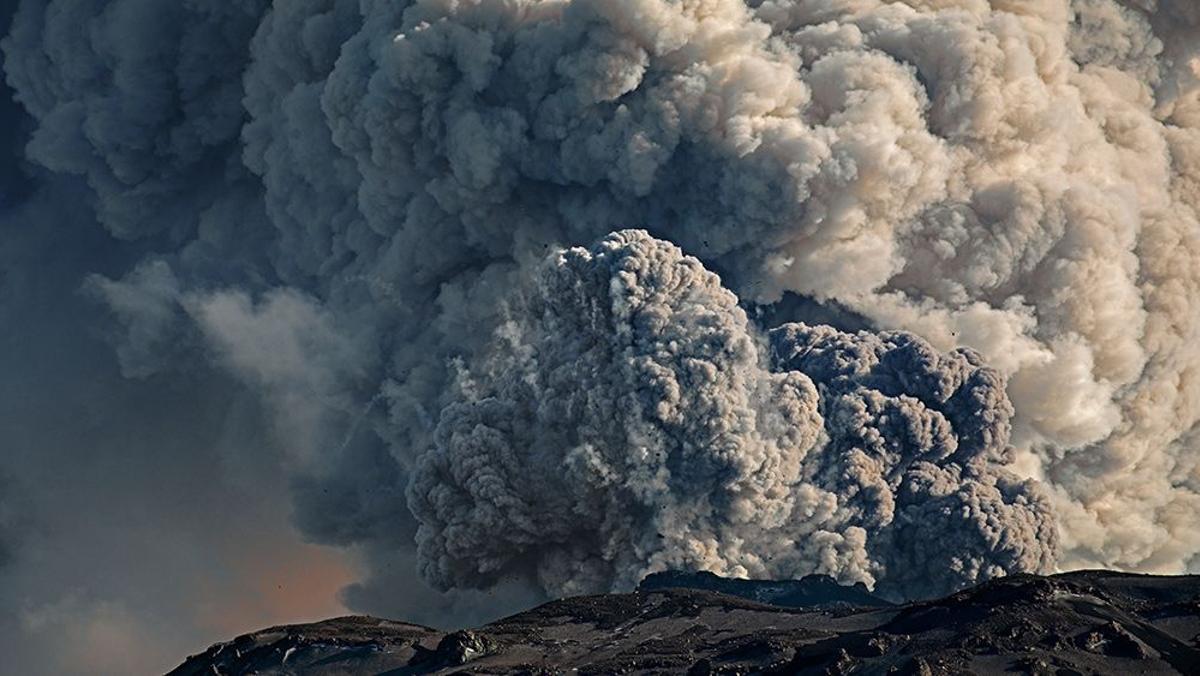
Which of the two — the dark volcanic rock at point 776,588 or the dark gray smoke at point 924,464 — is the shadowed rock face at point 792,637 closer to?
the dark volcanic rock at point 776,588

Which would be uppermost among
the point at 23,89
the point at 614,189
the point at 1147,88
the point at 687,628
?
the point at 1147,88

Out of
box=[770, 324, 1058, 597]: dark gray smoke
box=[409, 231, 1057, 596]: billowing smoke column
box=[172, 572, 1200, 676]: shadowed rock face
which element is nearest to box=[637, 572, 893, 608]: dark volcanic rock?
box=[172, 572, 1200, 676]: shadowed rock face

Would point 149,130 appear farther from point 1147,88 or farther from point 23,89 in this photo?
point 1147,88

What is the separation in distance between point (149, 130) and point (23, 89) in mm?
6950

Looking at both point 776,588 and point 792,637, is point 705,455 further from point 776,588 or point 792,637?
point 792,637

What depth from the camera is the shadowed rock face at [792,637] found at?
159ft

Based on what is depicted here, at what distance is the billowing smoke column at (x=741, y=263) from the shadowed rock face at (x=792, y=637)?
432 cm

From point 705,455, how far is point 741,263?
7.45m

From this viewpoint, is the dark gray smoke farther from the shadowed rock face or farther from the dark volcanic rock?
the shadowed rock face

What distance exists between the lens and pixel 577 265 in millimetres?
63969

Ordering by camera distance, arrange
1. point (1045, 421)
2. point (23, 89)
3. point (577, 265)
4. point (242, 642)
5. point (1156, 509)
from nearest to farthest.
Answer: point (242, 642) < point (577, 265) < point (1045, 421) < point (1156, 509) < point (23, 89)

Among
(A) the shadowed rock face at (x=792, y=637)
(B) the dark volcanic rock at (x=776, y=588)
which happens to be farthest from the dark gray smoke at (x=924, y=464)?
(A) the shadowed rock face at (x=792, y=637)

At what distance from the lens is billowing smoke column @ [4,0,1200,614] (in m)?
63.7

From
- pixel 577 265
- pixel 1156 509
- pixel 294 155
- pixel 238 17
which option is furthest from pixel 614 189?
pixel 1156 509
